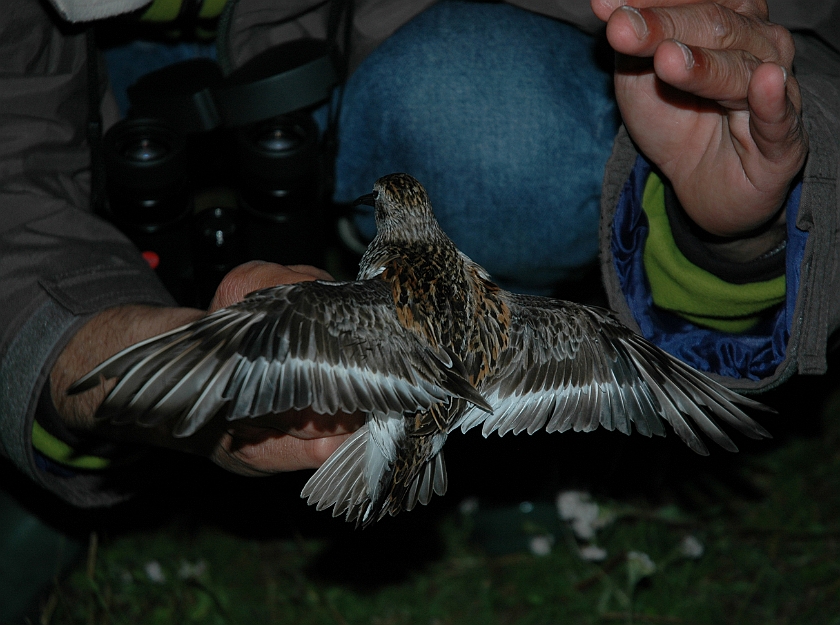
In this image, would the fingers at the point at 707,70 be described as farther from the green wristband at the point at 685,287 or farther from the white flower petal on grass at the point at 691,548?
the white flower petal on grass at the point at 691,548

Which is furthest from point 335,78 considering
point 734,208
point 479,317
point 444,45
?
point 734,208

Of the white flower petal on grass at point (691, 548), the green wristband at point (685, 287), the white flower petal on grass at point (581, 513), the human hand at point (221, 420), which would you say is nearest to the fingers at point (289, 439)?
the human hand at point (221, 420)

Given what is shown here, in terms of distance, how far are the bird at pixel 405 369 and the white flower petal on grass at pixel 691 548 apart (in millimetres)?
1491

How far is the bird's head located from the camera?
102 inches

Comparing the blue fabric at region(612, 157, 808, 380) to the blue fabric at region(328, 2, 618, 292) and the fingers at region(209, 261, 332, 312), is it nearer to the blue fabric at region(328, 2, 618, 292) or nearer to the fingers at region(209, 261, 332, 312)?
the blue fabric at region(328, 2, 618, 292)

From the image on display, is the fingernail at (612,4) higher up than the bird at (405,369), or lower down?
higher up

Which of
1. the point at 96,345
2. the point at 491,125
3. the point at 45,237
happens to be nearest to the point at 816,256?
the point at 491,125

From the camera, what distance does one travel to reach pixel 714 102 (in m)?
2.50

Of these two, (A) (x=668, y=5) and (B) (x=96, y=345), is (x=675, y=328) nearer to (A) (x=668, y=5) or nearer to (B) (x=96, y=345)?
(A) (x=668, y=5)

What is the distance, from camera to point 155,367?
1.91 meters

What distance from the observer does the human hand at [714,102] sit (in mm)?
2102

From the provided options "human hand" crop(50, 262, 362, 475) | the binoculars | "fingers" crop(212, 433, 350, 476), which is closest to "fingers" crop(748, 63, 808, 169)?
"human hand" crop(50, 262, 362, 475)

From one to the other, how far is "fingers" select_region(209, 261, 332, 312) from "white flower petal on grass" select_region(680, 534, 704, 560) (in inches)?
88.7

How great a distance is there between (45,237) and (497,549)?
2.32 m
